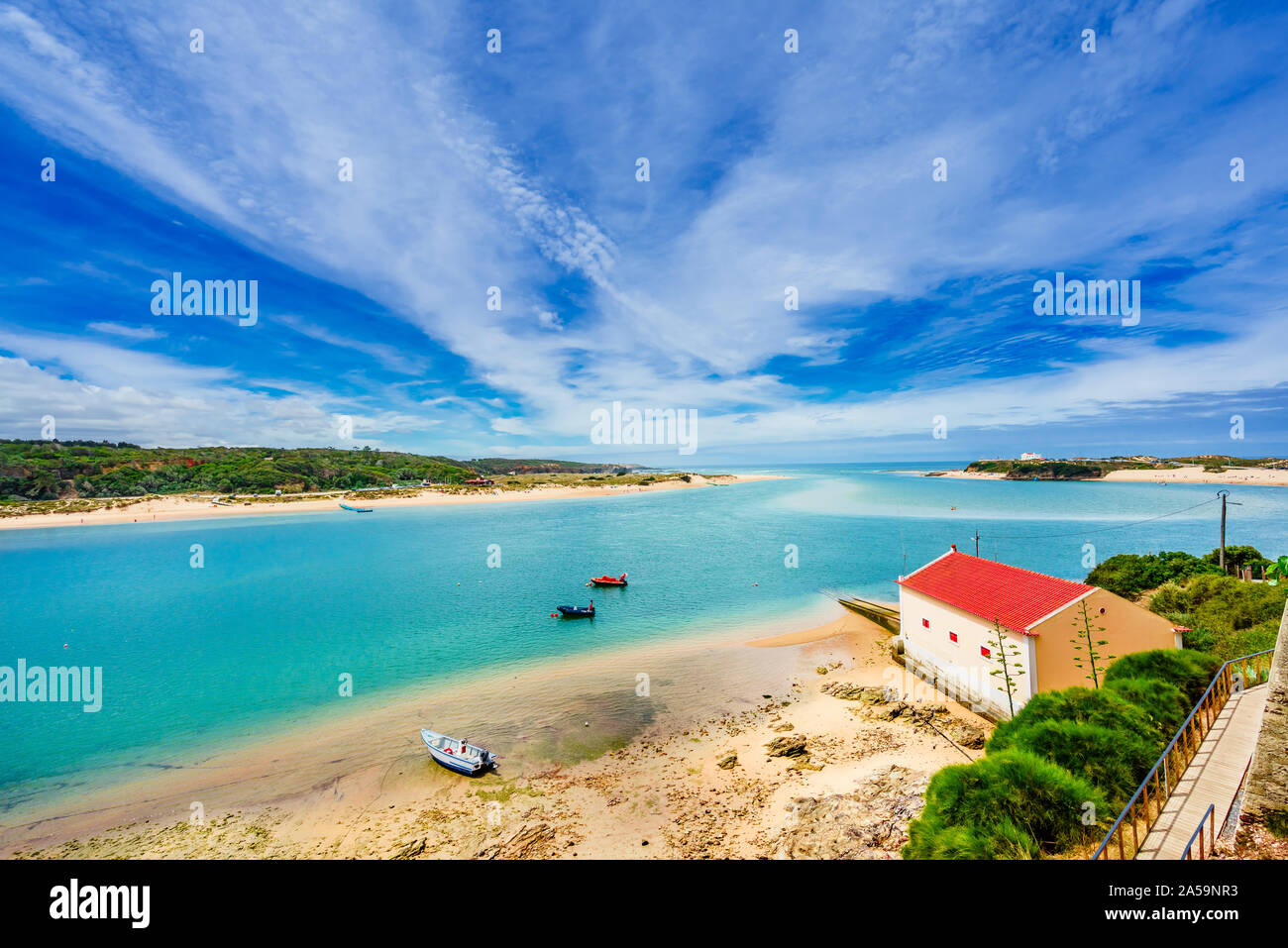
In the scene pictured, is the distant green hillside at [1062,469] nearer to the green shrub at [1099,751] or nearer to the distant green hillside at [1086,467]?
the distant green hillside at [1086,467]

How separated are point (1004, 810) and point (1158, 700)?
17.0 ft

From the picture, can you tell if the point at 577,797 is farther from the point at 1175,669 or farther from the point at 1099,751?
the point at 1175,669

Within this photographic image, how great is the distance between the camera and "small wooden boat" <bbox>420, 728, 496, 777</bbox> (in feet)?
43.5

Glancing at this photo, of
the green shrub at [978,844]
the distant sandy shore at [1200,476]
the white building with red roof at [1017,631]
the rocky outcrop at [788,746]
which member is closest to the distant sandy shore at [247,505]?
the rocky outcrop at [788,746]

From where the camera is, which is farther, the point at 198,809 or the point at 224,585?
the point at 224,585

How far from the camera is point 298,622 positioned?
2852cm

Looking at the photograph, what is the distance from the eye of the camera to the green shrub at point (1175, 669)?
32.5ft

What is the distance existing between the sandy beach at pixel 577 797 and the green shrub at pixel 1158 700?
4198mm

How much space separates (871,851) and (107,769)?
68.7 ft

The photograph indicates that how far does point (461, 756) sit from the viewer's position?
44.0 feet

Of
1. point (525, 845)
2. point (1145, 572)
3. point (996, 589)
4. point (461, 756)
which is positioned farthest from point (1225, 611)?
point (461, 756)

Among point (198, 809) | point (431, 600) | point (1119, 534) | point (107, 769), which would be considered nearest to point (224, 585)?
point (431, 600)
